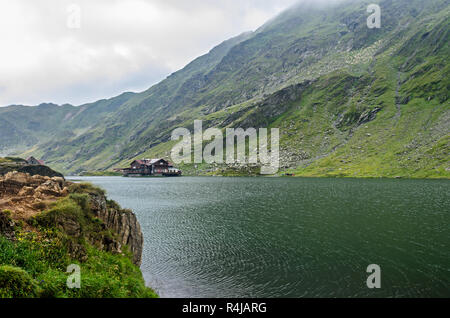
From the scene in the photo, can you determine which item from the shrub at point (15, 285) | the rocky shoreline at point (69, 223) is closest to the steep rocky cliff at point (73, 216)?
the rocky shoreline at point (69, 223)

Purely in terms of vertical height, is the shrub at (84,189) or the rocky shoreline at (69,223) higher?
the shrub at (84,189)

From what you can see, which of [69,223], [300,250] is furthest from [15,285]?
[300,250]

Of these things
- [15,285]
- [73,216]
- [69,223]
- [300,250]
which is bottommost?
[300,250]

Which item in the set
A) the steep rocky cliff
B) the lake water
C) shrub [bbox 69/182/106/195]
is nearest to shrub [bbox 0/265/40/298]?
the steep rocky cliff

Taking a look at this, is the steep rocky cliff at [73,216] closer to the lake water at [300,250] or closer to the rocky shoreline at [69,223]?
the rocky shoreline at [69,223]

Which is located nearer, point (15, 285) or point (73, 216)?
point (15, 285)

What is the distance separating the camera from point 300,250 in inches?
1323

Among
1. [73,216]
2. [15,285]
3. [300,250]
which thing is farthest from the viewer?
[300,250]

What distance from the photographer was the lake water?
78.6 feet

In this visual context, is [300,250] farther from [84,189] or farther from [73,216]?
[84,189]

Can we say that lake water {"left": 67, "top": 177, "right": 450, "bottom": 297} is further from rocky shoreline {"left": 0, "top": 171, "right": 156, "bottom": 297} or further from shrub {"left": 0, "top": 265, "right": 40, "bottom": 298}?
shrub {"left": 0, "top": 265, "right": 40, "bottom": 298}

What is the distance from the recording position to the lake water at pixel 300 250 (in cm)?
2397
